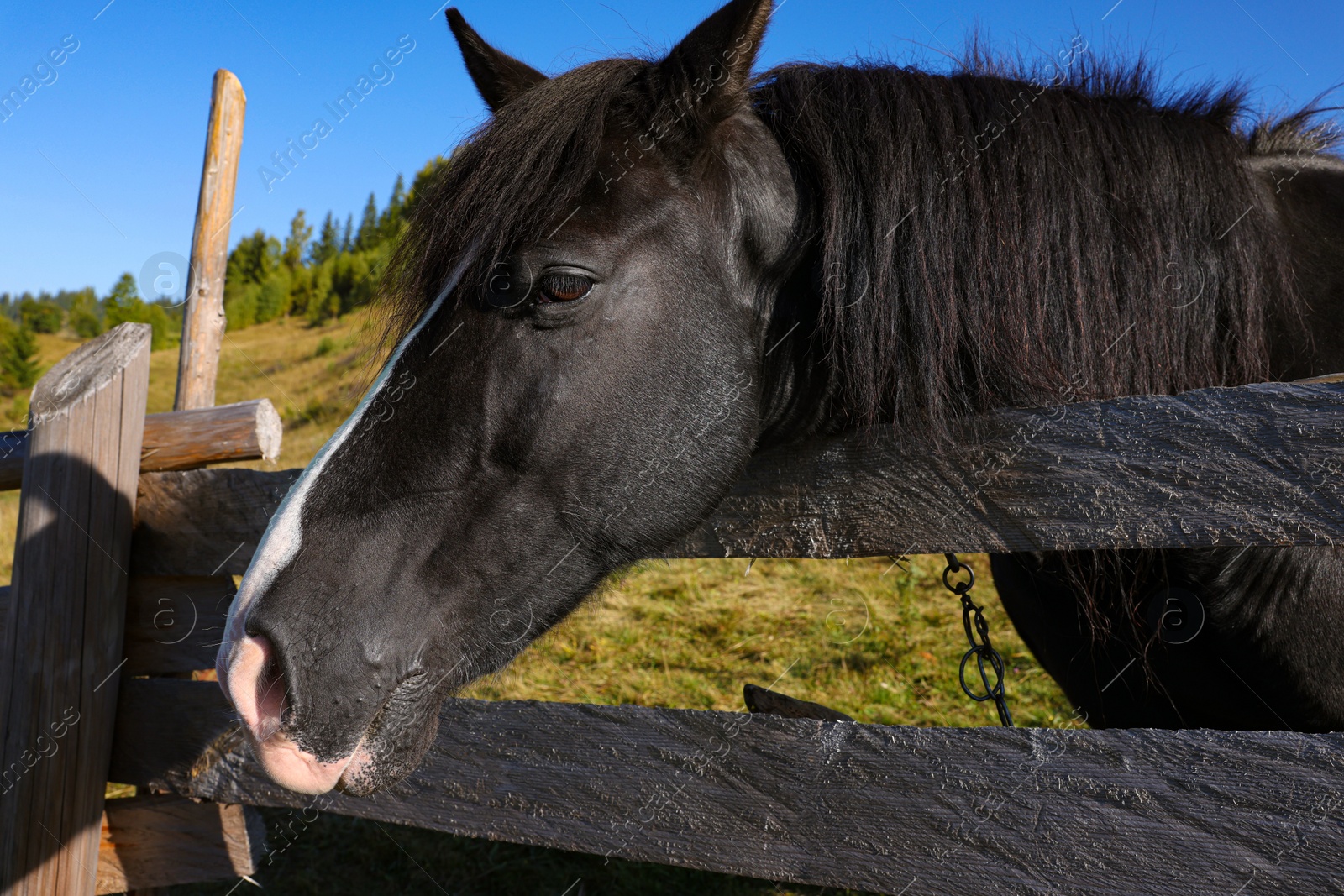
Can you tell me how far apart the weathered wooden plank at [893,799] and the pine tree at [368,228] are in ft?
122

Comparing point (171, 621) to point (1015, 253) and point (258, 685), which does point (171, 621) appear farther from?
point (1015, 253)

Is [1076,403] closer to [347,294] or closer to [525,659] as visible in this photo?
[525,659]

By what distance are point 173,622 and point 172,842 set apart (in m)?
0.79

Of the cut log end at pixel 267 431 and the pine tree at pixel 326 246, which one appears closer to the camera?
the cut log end at pixel 267 431

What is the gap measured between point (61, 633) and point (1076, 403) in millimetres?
2837

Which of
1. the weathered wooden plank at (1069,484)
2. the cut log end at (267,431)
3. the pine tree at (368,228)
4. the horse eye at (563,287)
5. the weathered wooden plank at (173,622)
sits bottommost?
the weathered wooden plank at (173,622)

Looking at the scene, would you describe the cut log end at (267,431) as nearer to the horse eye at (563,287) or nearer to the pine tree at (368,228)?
the horse eye at (563,287)

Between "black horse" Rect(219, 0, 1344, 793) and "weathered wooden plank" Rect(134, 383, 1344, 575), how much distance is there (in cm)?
10

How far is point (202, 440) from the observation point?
2600 millimetres

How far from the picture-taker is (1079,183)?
169cm

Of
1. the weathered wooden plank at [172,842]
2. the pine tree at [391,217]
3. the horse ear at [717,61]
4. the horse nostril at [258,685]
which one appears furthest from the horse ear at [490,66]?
the pine tree at [391,217]

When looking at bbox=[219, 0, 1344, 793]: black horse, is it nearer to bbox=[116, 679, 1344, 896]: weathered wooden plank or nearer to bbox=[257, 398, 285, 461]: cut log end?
bbox=[116, 679, 1344, 896]: weathered wooden plank

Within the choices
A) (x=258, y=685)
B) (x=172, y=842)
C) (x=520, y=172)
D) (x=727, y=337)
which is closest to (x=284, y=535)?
(x=258, y=685)

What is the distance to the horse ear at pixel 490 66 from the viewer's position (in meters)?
2.02
